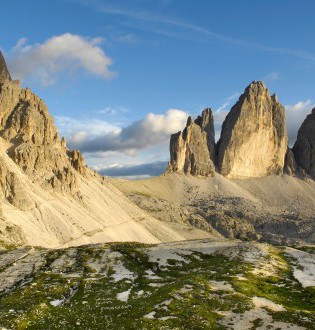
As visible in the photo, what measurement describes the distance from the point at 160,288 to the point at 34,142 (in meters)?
147

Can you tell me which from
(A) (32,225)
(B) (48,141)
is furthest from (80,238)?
(B) (48,141)

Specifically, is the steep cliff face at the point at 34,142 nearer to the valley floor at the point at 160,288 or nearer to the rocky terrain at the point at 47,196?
the rocky terrain at the point at 47,196

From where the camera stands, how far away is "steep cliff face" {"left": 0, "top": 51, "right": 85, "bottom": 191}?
541 ft

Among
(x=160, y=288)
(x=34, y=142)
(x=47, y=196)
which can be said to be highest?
(x=34, y=142)

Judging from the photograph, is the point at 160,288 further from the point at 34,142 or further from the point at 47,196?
the point at 34,142

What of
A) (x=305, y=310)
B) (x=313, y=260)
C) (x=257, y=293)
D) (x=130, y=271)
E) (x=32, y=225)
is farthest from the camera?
(x=32, y=225)

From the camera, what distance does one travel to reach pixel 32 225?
130m

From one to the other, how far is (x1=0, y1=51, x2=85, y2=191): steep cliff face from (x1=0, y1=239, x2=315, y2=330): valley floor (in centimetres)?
8546

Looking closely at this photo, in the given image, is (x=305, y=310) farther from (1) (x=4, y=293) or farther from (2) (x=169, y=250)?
(2) (x=169, y=250)

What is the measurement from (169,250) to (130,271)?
17157 millimetres

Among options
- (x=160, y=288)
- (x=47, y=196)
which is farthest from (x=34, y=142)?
(x=160, y=288)

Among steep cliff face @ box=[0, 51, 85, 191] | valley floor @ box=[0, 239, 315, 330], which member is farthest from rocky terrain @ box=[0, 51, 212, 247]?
valley floor @ box=[0, 239, 315, 330]

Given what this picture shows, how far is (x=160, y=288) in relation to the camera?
4644cm

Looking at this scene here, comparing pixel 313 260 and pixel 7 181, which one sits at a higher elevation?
pixel 7 181
